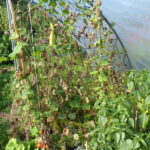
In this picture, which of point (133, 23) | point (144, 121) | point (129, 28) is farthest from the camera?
point (129, 28)

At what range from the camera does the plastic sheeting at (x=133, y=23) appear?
9.75 feet

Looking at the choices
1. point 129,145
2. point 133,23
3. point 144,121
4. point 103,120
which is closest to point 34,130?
point 103,120

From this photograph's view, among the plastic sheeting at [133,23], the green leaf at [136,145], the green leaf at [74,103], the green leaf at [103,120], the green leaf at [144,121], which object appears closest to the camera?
the green leaf at [136,145]

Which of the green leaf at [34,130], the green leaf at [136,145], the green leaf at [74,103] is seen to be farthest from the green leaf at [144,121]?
the green leaf at [34,130]

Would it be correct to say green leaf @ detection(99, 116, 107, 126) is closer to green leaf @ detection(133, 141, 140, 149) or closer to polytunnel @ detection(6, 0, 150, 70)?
green leaf @ detection(133, 141, 140, 149)

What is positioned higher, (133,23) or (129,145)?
(133,23)

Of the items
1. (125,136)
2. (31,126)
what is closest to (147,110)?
(125,136)

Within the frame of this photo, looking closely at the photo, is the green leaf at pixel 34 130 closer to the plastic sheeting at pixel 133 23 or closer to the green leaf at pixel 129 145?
the green leaf at pixel 129 145

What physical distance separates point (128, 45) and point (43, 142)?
278 centimetres

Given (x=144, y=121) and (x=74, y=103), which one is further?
(x=74, y=103)

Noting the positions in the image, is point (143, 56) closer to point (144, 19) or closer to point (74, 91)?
point (144, 19)

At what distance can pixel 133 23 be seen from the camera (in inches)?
130

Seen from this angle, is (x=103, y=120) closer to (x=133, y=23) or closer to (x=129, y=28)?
(x=133, y=23)

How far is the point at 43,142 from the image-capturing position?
1.79 metres
